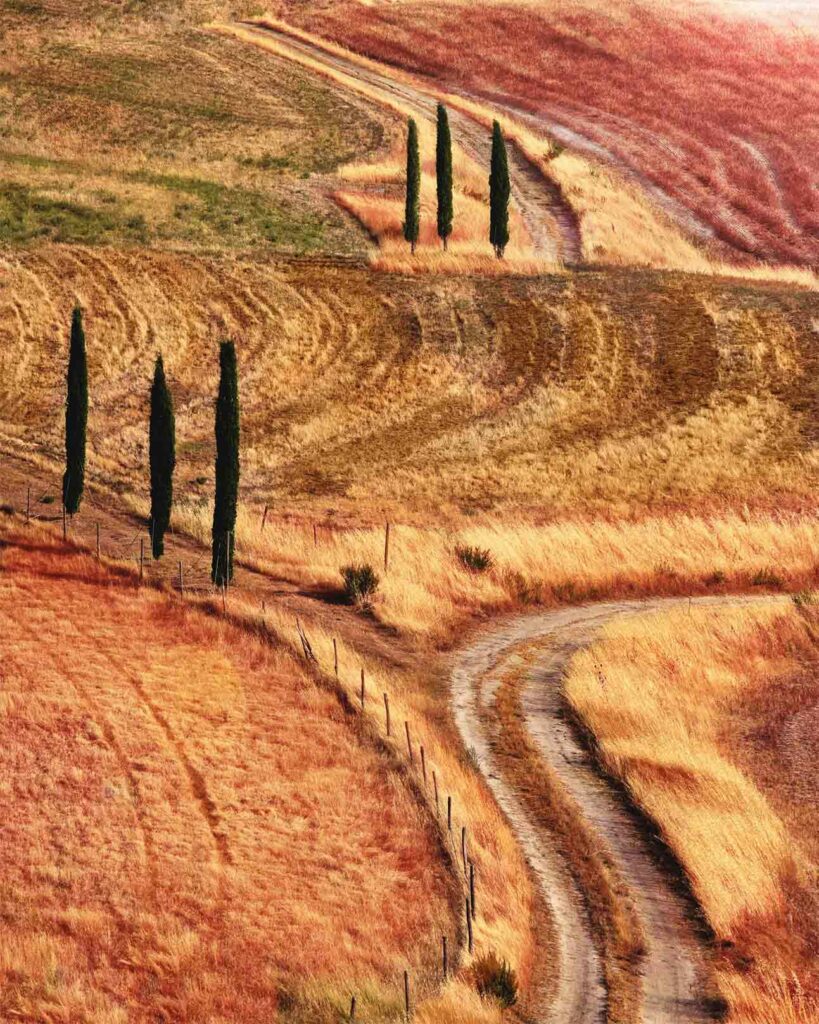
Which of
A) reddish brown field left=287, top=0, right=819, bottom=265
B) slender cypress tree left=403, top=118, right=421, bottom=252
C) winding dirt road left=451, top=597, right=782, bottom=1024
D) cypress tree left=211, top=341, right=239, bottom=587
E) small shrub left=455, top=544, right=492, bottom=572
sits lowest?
winding dirt road left=451, top=597, right=782, bottom=1024

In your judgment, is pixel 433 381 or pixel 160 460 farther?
pixel 433 381

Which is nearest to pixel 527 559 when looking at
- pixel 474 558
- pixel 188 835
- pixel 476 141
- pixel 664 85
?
pixel 474 558

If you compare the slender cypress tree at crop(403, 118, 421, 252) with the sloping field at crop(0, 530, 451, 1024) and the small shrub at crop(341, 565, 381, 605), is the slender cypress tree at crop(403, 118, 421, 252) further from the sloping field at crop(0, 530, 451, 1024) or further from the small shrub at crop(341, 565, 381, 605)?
the sloping field at crop(0, 530, 451, 1024)

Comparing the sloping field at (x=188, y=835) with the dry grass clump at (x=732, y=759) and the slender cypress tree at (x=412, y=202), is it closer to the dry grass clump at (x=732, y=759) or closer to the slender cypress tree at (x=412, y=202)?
the dry grass clump at (x=732, y=759)

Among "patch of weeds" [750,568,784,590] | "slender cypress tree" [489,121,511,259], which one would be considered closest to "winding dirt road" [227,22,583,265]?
"slender cypress tree" [489,121,511,259]

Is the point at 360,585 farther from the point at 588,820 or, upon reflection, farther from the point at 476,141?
the point at 476,141

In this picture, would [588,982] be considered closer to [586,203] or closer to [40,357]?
[40,357]

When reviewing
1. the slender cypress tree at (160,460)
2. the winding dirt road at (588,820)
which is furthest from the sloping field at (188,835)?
the slender cypress tree at (160,460)

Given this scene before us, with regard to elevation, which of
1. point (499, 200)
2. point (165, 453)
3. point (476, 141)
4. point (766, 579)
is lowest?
point (766, 579)
